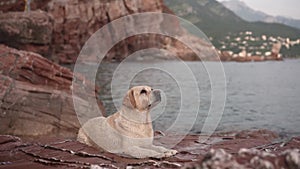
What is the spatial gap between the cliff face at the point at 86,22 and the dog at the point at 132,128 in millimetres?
56192

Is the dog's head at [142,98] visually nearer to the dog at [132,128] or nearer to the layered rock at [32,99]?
the dog at [132,128]

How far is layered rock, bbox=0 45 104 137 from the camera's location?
13.7 metres

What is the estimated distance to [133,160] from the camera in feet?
22.0

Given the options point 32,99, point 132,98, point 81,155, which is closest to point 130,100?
point 132,98

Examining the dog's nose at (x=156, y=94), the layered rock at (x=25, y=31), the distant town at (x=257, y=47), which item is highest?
the distant town at (x=257, y=47)

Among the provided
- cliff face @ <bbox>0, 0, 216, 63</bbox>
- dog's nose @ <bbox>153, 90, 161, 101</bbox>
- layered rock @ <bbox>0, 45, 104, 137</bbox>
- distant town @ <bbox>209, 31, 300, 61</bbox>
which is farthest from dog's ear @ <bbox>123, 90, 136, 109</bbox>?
distant town @ <bbox>209, 31, 300, 61</bbox>

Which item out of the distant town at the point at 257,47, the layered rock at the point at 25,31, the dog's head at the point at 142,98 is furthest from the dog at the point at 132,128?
the distant town at the point at 257,47

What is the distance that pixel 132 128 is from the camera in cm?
739

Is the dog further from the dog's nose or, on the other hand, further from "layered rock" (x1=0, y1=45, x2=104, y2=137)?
"layered rock" (x1=0, y1=45, x2=104, y2=137)

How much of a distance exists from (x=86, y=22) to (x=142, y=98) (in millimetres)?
78610

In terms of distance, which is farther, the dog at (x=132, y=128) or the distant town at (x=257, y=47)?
the distant town at (x=257, y=47)

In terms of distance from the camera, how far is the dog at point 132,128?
720 centimetres

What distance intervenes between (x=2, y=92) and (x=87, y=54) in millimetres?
54815

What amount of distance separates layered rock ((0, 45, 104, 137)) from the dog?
22.1ft
